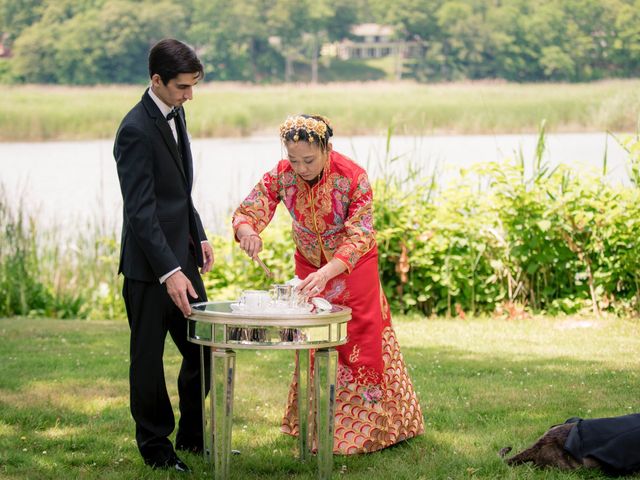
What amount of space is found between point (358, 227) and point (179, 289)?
0.68 metres

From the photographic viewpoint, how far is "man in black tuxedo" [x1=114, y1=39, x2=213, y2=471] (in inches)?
135

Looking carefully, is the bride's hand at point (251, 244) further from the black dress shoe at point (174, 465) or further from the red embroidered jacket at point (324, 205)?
the black dress shoe at point (174, 465)

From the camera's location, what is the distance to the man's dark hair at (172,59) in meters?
3.42

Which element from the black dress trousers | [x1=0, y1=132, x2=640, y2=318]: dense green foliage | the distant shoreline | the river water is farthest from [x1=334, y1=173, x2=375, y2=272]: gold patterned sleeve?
the distant shoreline

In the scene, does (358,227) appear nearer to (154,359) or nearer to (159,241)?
(159,241)

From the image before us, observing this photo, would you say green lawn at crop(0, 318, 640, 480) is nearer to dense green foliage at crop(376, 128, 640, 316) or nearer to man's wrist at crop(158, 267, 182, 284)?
dense green foliage at crop(376, 128, 640, 316)

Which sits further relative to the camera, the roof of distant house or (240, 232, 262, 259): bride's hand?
the roof of distant house

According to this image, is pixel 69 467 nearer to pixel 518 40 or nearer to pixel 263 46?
pixel 518 40

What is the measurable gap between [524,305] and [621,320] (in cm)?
77

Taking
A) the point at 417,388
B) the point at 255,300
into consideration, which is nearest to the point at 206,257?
the point at 255,300

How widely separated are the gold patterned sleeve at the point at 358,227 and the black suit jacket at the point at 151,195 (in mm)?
570

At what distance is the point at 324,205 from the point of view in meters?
3.70

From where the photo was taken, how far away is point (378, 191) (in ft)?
25.5

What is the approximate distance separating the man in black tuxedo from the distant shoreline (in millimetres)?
13798
